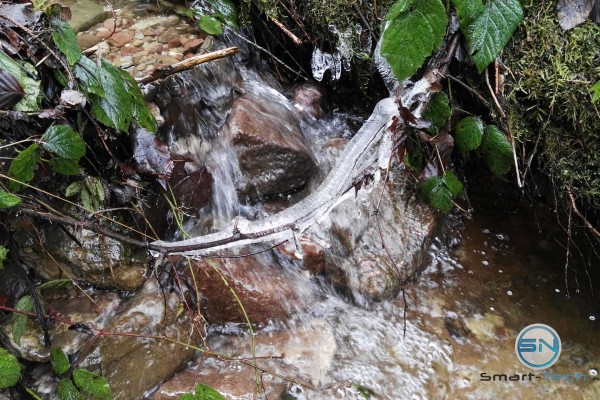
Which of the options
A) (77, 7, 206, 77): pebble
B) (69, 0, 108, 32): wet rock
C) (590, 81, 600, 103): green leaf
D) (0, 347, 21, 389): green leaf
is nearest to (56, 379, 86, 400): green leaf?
(0, 347, 21, 389): green leaf

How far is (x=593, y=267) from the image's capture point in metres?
2.33

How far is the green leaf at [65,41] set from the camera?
4.96 feet

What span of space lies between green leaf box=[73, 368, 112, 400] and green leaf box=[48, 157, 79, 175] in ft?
2.12

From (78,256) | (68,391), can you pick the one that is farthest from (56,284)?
(68,391)

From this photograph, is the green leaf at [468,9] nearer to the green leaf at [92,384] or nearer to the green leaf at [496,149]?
the green leaf at [496,149]

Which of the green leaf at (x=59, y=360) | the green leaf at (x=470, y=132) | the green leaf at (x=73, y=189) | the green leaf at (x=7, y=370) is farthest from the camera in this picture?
the green leaf at (x=470, y=132)

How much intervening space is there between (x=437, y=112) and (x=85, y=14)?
179 cm

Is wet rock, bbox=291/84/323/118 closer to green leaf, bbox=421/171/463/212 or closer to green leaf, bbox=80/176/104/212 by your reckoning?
green leaf, bbox=421/171/463/212

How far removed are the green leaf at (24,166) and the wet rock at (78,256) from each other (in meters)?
0.29

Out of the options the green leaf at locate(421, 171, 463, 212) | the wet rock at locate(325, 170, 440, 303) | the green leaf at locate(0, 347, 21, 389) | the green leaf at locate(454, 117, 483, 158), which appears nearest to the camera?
the green leaf at locate(0, 347, 21, 389)

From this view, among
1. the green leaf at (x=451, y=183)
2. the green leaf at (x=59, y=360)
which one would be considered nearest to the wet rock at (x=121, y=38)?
the green leaf at (x=59, y=360)

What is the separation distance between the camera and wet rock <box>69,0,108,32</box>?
2270 mm

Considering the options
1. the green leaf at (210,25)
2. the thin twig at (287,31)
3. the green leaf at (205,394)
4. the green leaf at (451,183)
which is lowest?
the green leaf at (205,394)

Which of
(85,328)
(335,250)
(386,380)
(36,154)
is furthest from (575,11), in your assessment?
(85,328)
